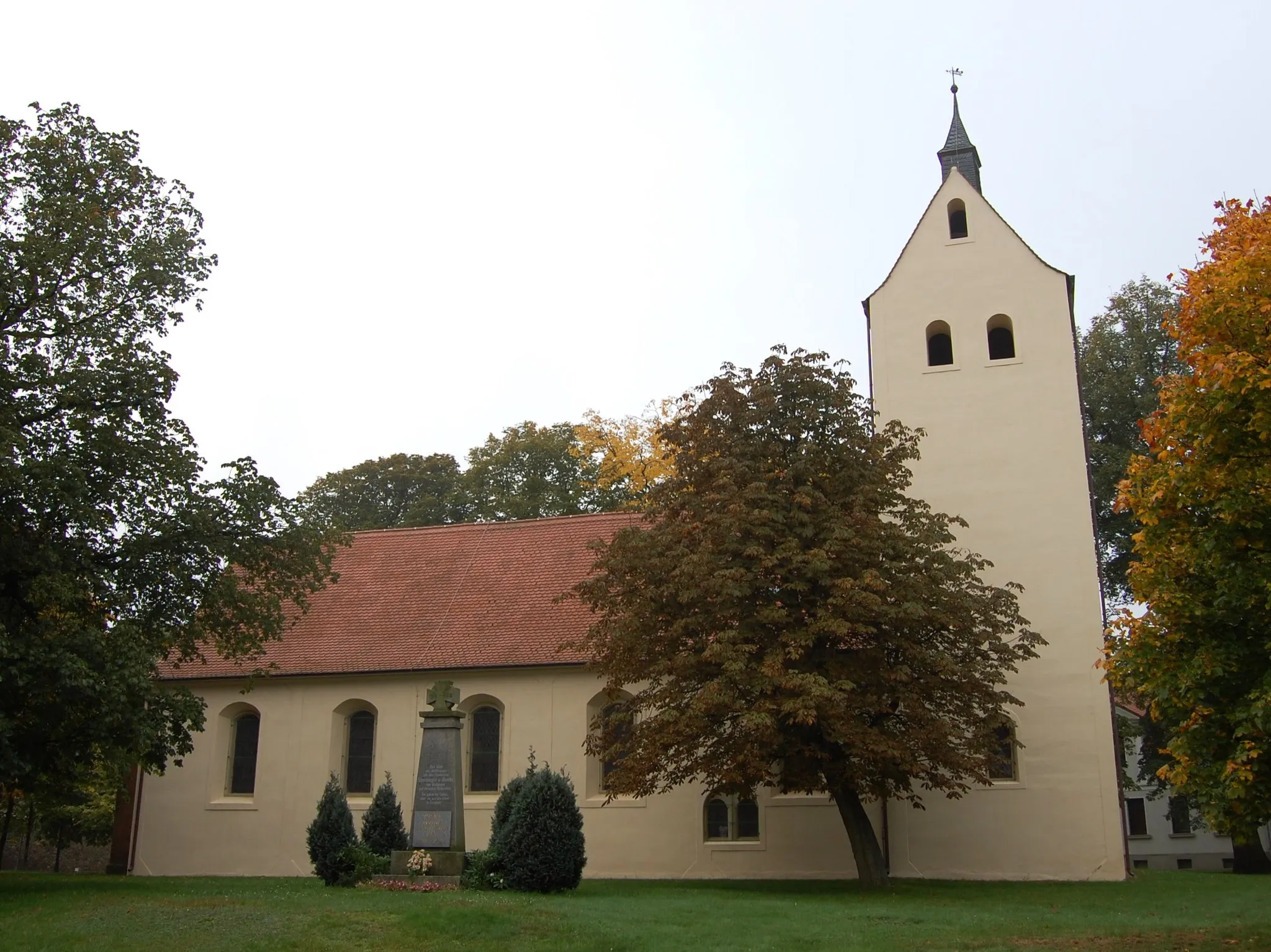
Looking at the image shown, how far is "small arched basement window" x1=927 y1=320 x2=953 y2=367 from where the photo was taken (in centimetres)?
2691

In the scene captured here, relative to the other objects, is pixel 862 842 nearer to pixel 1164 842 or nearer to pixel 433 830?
pixel 433 830

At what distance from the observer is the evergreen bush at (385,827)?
2058 centimetres

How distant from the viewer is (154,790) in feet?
90.3

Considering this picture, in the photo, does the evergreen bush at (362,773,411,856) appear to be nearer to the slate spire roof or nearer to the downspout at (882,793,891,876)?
the downspout at (882,793,891,876)

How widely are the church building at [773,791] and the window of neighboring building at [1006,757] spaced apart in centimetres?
5

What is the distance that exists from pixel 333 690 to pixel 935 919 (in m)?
15.8

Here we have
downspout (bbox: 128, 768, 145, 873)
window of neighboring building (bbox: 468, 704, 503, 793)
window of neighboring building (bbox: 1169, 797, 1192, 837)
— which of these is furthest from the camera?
window of neighboring building (bbox: 1169, 797, 1192, 837)

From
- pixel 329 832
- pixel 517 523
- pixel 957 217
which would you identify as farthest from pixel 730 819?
pixel 957 217

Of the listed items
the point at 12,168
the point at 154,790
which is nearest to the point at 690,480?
the point at 12,168

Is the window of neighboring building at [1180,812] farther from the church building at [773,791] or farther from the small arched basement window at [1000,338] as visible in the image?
the small arched basement window at [1000,338]

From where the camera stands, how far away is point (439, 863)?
18.2 metres

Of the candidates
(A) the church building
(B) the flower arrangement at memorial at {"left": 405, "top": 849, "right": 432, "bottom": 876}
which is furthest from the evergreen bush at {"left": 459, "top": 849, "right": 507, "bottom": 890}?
(A) the church building

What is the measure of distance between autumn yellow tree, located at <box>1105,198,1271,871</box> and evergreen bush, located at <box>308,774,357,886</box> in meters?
12.8

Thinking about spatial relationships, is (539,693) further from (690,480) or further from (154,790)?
(154,790)
